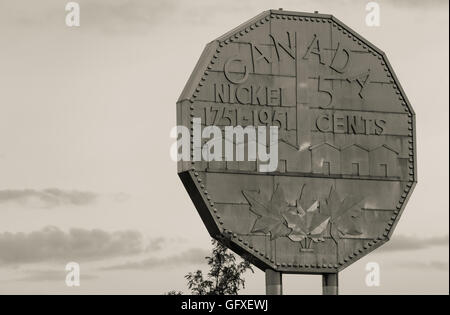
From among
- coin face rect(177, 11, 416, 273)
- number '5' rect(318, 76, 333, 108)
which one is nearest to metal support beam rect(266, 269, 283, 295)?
coin face rect(177, 11, 416, 273)

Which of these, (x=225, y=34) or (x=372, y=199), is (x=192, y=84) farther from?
(x=372, y=199)

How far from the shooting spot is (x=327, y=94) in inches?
2057

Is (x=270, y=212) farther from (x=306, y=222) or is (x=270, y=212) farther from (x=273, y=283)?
(x=273, y=283)

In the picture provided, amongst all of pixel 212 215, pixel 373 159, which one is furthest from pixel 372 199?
pixel 212 215

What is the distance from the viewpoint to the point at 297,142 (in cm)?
5169

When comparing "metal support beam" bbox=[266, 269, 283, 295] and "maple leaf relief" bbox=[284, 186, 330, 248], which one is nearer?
"metal support beam" bbox=[266, 269, 283, 295]

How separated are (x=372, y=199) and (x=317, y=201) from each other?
1493 mm

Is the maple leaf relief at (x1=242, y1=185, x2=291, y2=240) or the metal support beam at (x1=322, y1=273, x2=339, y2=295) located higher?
the maple leaf relief at (x1=242, y1=185, x2=291, y2=240)

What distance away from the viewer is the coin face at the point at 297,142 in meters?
50.7

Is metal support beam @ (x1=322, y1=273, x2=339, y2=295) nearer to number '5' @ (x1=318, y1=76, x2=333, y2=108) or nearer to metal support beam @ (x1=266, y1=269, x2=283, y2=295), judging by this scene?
metal support beam @ (x1=266, y1=269, x2=283, y2=295)

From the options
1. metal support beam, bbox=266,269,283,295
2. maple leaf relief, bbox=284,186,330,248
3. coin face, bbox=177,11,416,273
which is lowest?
metal support beam, bbox=266,269,283,295

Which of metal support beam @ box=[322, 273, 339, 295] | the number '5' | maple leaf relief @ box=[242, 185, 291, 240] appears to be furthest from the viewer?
the number '5'

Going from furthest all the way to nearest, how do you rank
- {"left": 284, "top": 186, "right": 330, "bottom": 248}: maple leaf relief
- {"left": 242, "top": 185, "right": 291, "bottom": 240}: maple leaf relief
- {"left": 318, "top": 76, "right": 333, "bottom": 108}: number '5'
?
{"left": 318, "top": 76, "right": 333, "bottom": 108}: number '5'
{"left": 284, "top": 186, "right": 330, "bottom": 248}: maple leaf relief
{"left": 242, "top": 185, "right": 291, "bottom": 240}: maple leaf relief

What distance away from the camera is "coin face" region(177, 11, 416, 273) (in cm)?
5069
